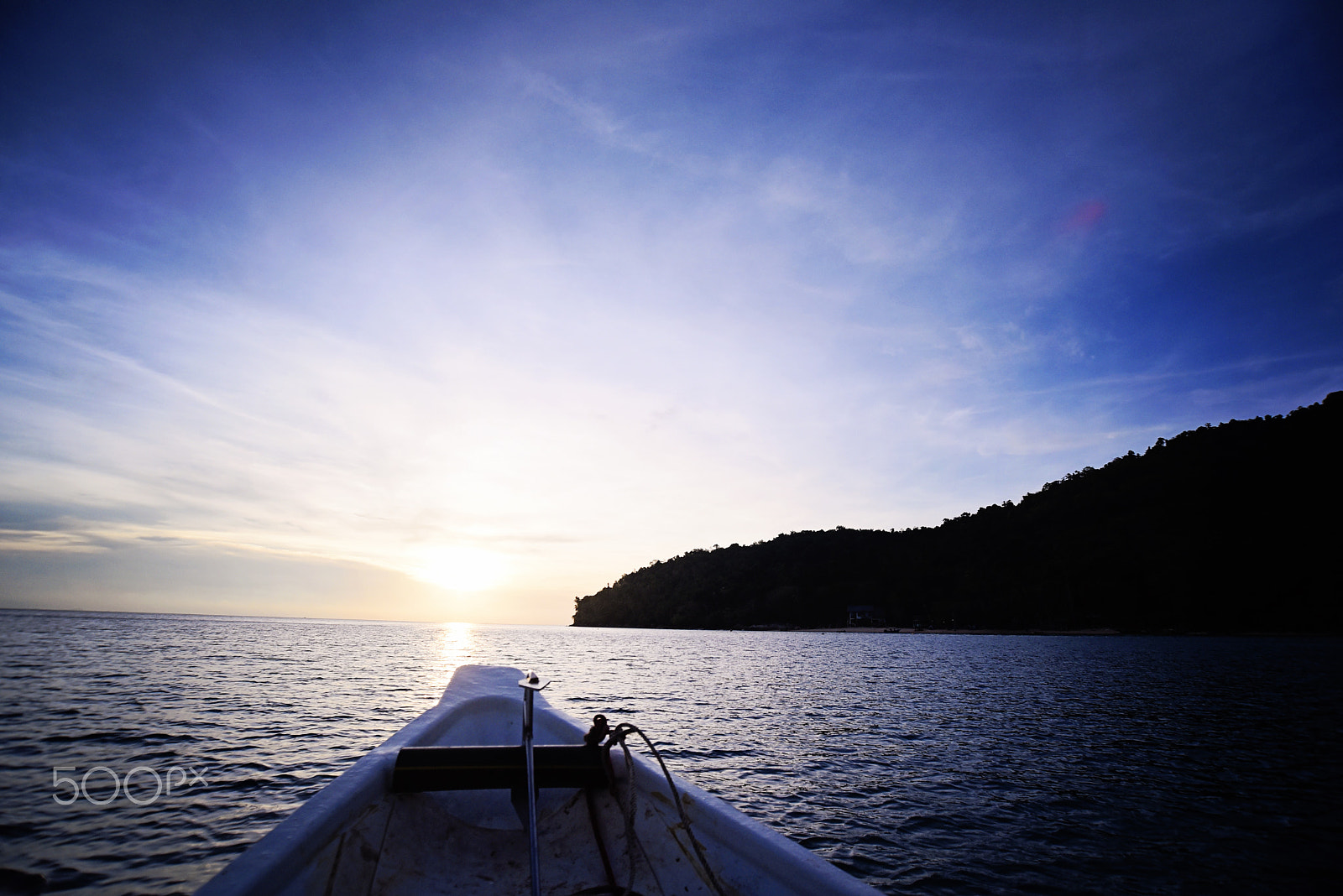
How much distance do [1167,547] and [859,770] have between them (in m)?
127

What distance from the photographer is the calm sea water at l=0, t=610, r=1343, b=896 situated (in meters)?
7.16

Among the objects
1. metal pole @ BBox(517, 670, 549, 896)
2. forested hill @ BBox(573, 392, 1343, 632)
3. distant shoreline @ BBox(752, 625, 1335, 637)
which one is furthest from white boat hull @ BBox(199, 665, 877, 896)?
distant shoreline @ BBox(752, 625, 1335, 637)

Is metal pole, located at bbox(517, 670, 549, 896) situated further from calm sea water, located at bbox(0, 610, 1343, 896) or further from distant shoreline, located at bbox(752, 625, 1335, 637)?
distant shoreline, located at bbox(752, 625, 1335, 637)

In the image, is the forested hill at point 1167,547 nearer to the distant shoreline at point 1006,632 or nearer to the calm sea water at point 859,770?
the distant shoreline at point 1006,632

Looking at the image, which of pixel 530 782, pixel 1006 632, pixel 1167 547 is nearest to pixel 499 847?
pixel 530 782

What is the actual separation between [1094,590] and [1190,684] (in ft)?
328

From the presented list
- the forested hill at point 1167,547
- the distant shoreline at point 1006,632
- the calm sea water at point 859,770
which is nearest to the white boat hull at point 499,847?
the calm sea water at point 859,770

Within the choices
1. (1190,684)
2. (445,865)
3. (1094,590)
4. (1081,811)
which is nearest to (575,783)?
(445,865)

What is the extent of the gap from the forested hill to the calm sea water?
9770 centimetres

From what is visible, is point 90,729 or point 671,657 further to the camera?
point 671,657

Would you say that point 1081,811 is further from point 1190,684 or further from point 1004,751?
point 1190,684

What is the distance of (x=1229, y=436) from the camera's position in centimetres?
9944

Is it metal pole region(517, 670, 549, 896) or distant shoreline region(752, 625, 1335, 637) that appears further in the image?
distant shoreline region(752, 625, 1335, 637)

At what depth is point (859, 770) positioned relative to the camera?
39.4ft
